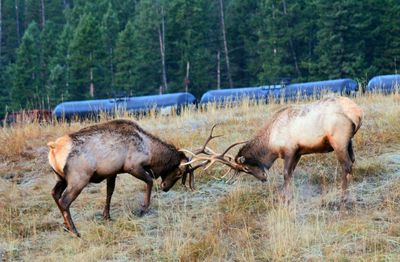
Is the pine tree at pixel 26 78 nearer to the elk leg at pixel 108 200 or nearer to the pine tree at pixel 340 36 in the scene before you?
the pine tree at pixel 340 36

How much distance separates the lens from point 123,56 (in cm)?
4369

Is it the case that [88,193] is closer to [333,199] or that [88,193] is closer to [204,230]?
[204,230]

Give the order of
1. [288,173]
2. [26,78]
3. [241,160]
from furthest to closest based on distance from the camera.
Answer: [26,78] < [241,160] < [288,173]

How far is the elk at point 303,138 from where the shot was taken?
7.66m

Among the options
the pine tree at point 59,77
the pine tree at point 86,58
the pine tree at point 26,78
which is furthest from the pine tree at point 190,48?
the pine tree at point 26,78

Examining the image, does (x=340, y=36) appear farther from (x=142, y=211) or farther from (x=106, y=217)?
(x=106, y=217)

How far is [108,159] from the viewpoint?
7.76 m

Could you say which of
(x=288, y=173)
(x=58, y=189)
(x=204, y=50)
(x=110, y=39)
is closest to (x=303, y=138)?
(x=288, y=173)

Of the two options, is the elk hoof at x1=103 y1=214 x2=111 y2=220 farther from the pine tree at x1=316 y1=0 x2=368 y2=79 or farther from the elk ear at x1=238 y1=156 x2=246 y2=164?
the pine tree at x1=316 y1=0 x2=368 y2=79

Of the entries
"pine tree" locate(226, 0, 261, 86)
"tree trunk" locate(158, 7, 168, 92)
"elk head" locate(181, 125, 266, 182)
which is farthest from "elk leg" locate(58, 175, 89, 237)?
"pine tree" locate(226, 0, 261, 86)

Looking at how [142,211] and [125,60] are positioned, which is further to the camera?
[125,60]

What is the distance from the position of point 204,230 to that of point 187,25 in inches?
1509

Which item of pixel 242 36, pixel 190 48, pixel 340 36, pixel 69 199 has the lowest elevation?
pixel 69 199

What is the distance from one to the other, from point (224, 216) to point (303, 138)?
1.40m
